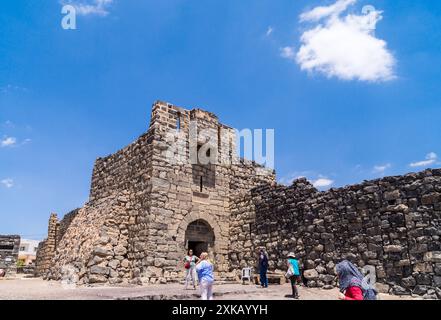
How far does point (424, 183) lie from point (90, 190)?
13.9 metres

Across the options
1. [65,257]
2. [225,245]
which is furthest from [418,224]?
[65,257]

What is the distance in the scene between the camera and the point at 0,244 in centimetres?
2123

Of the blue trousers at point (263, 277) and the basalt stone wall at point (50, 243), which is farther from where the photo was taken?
the basalt stone wall at point (50, 243)

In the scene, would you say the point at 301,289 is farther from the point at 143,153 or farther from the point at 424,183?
the point at 143,153

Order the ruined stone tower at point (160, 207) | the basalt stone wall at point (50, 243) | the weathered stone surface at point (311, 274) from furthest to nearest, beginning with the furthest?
1. the basalt stone wall at point (50, 243)
2. the ruined stone tower at point (160, 207)
3. the weathered stone surface at point (311, 274)

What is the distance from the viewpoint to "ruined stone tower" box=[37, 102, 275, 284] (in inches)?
482

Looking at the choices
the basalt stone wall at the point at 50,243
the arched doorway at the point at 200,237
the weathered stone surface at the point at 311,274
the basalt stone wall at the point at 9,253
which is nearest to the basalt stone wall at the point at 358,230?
the weathered stone surface at the point at 311,274

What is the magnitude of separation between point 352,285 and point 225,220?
10201 millimetres

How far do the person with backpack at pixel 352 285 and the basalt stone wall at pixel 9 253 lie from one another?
21.6 metres

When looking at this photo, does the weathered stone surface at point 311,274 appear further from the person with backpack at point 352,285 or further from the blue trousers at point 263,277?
the person with backpack at point 352,285

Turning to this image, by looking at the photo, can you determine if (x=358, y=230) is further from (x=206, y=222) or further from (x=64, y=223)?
(x=64, y=223)

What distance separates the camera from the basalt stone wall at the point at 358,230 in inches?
352

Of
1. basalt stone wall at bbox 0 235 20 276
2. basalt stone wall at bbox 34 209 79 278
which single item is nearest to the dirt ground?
basalt stone wall at bbox 34 209 79 278

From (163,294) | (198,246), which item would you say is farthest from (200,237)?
(163,294)
